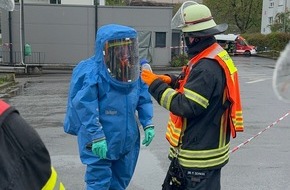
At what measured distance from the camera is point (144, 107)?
13.1 ft

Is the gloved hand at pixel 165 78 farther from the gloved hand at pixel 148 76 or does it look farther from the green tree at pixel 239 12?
the green tree at pixel 239 12

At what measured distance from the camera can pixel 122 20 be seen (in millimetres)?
22531

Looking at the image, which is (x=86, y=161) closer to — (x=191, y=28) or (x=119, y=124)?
(x=119, y=124)

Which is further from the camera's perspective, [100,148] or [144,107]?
[144,107]

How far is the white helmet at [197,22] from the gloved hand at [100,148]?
3.58 ft

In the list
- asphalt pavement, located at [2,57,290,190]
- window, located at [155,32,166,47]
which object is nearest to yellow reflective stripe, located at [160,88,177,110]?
asphalt pavement, located at [2,57,290,190]

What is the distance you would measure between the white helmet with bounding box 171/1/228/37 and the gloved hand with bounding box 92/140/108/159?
3.58 ft

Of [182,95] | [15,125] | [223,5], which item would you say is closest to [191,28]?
[182,95]

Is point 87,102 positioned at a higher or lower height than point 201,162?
higher

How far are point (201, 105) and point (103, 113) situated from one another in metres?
1.03

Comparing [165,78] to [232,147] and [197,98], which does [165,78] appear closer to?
[197,98]

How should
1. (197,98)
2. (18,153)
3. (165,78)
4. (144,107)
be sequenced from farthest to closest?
1. (144,107)
2. (165,78)
3. (197,98)
4. (18,153)

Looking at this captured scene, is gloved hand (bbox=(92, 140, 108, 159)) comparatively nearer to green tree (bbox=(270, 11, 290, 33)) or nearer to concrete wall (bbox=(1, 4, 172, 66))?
concrete wall (bbox=(1, 4, 172, 66))

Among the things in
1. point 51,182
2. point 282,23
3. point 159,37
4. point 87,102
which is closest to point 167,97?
point 87,102
